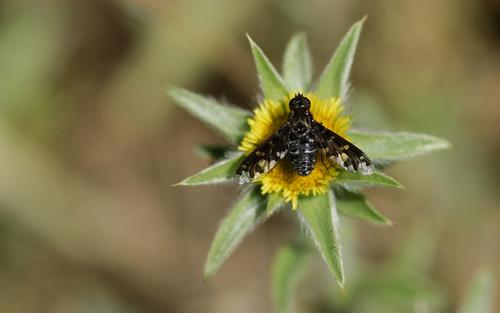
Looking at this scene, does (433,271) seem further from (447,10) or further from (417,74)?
(447,10)

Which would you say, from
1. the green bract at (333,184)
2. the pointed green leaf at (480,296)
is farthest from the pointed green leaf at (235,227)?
the pointed green leaf at (480,296)

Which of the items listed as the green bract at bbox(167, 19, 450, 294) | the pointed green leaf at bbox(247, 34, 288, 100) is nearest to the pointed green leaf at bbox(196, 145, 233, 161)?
the green bract at bbox(167, 19, 450, 294)

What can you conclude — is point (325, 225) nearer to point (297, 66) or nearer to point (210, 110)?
point (210, 110)

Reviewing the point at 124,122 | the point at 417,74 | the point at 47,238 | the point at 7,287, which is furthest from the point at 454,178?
the point at 7,287

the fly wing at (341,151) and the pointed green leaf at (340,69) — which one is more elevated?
the pointed green leaf at (340,69)

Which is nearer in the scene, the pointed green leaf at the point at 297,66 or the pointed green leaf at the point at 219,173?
the pointed green leaf at the point at 219,173

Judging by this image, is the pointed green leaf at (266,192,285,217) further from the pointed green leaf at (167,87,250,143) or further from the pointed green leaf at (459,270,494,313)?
the pointed green leaf at (459,270,494,313)

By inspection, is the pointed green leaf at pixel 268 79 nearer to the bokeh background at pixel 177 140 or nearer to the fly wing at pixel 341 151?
the fly wing at pixel 341 151
